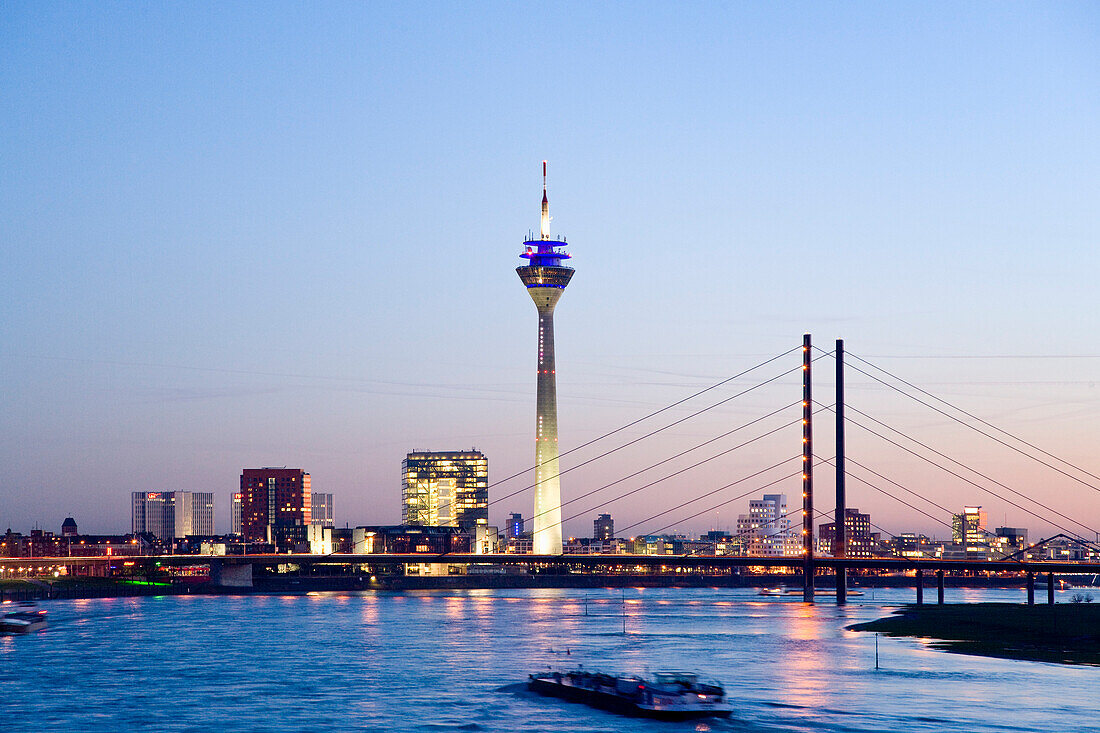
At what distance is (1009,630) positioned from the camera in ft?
333

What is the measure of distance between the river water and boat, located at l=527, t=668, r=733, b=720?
104 cm

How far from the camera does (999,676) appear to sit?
70.9 metres

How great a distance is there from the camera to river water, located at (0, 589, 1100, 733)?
55.4 metres

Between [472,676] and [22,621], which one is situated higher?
[472,676]

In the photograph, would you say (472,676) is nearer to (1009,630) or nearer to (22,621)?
(1009,630)

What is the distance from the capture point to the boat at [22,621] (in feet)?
364

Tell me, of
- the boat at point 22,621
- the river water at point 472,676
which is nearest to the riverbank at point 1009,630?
the river water at point 472,676

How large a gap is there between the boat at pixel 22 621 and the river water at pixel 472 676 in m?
2.32

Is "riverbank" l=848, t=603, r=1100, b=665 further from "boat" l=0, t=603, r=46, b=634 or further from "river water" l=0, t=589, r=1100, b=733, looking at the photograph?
"boat" l=0, t=603, r=46, b=634

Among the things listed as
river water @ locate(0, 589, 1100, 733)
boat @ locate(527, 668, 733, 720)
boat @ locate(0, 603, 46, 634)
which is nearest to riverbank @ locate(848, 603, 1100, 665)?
river water @ locate(0, 589, 1100, 733)

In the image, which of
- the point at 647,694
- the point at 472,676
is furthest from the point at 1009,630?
the point at 647,694

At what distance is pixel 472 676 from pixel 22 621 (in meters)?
60.1

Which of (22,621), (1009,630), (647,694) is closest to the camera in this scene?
(647,694)

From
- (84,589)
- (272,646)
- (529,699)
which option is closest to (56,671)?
(272,646)
